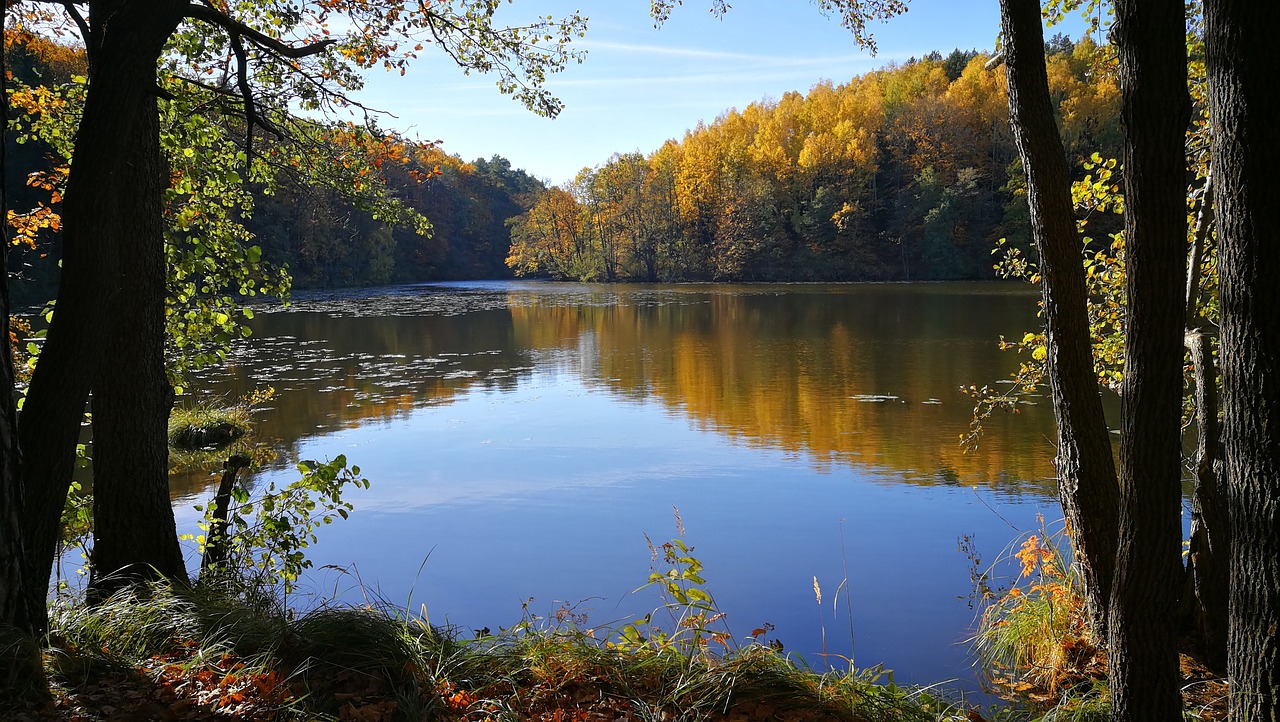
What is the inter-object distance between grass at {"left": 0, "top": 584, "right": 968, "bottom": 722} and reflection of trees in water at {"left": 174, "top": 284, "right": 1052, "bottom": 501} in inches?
245

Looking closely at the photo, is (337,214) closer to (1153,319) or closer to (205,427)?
(205,427)

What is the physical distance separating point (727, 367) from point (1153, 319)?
15.1 metres

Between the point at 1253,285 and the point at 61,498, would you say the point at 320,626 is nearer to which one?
the point at 61,498

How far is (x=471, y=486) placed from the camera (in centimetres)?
941

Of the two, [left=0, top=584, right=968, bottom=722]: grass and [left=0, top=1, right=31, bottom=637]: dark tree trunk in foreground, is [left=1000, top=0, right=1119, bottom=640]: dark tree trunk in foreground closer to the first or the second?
[left=0, top=584, right=968, bottom=722]: grass

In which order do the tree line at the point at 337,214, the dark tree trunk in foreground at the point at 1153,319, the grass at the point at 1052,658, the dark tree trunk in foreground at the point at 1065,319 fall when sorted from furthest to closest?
the tree line at the point at 337,214 → the dark tree trunk in foreground at the point at 1065,319 → the grass at the point at 1052,658 → the dark tree trunk in foreground at the point at 1153,319

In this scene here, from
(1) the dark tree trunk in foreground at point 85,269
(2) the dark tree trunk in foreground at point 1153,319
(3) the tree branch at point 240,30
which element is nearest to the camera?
(2) the dark tree trunk in foreground at point 1153,319

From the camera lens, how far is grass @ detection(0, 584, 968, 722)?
298cm

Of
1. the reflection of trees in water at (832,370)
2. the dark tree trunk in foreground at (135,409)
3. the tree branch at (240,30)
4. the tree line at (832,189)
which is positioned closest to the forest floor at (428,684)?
the dark tree trunk in foreground at (135,409)

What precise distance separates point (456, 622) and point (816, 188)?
53904 millimetres

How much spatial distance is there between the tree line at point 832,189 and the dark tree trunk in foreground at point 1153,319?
144 feet

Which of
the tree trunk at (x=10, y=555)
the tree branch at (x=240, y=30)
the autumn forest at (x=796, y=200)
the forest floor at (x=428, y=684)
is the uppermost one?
the autumn forest at (x=796, y=200)

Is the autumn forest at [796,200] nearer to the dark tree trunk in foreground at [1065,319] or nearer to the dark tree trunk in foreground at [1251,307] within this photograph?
the dark tree trunk in foreground at [1065,319]

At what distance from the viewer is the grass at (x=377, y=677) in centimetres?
298
